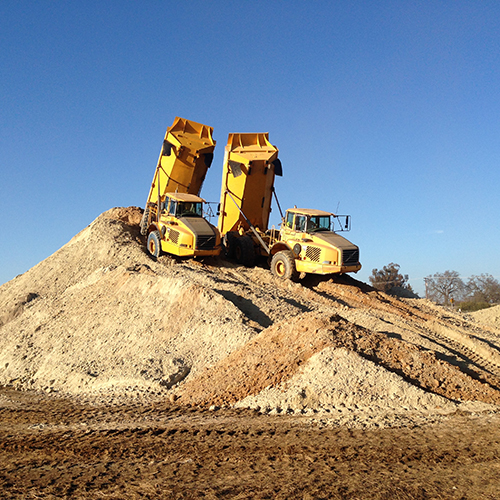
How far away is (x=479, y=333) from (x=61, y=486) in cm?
1432

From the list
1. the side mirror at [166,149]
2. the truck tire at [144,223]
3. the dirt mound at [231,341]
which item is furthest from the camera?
the truck tire at [144,223]

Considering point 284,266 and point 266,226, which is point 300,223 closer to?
point 284,266

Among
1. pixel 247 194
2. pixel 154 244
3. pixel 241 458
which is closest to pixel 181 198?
pixel 154 244

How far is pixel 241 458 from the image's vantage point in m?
6.02

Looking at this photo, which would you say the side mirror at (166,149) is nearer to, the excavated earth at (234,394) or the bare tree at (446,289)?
the excavated earth at (234,394)

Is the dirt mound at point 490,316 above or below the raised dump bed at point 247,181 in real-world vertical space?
below

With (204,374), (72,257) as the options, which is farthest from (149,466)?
(72,257)

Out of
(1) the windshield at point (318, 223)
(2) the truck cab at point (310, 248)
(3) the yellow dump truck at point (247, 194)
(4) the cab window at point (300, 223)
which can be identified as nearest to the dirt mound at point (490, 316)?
(2) the truck cab at point (310, 248)

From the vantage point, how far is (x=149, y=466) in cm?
584

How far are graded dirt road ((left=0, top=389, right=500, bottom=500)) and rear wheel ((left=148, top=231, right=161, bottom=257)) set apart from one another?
36.3 feet

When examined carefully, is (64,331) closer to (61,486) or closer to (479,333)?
(61,486)

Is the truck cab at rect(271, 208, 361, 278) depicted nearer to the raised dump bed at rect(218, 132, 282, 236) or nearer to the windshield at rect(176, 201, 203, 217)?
the raised dump bed at rect(218, 132, 282, 236)

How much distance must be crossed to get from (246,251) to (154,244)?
11.6 ft

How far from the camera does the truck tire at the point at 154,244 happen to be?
19.1 meters
